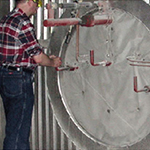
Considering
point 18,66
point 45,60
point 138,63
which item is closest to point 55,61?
point 45,60

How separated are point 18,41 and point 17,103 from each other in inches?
17.9

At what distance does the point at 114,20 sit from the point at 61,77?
30.8 inches

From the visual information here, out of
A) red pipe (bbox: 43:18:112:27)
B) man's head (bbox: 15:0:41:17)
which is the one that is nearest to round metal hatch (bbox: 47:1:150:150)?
red pipe (bbox: 43:18:112:27)

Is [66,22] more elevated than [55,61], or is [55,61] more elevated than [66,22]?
[66,22]

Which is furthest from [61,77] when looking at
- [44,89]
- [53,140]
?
[53,140]

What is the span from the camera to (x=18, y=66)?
9.82 feet

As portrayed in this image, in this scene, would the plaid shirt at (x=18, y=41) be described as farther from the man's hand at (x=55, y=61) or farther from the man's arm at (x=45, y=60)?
the man's hand at (x=55, y=61)

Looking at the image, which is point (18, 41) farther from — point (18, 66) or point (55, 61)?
point (55, 61)

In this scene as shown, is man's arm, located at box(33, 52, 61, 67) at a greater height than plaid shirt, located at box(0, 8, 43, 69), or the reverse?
plaid shirt, located at box(0, 8, 43, 69)

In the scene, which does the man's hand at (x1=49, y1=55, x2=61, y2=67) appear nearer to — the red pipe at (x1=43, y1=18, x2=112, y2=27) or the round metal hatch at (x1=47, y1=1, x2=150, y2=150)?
the round metal hatch at (x1=47, y1=1, x2=150, y2=150)

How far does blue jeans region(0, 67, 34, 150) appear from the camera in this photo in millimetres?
2996

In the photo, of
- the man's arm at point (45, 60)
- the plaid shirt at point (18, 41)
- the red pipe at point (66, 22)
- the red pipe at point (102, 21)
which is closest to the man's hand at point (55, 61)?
the man's arm at point (45, 60)

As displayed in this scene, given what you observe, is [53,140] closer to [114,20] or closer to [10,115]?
[10,115]

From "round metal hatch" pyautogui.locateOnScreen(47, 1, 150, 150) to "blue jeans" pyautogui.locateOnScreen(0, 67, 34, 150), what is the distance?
53cm
